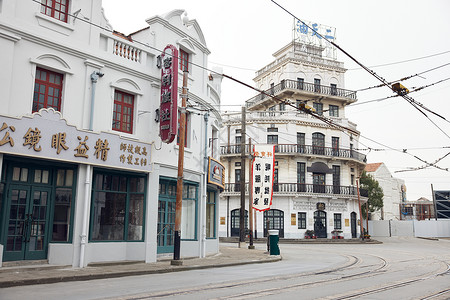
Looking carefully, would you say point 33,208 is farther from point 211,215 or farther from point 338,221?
point 338,221

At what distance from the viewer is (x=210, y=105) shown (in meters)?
19.9

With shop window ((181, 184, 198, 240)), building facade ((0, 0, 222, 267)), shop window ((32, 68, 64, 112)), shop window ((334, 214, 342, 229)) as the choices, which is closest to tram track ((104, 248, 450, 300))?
building facade ((0, 0, 222, 267))

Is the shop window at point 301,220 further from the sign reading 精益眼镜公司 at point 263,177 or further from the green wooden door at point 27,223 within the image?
Answer: the green wooden door at point 27,223

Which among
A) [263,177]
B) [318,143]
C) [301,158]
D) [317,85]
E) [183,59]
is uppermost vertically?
[317,85]

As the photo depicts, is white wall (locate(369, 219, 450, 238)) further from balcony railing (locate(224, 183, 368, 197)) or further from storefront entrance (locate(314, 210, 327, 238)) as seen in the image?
A: storefront entrance (locate(314, 210, 327, 238))

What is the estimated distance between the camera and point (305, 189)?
4328 cm

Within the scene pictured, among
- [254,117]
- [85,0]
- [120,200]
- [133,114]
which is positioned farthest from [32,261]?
[254,117]

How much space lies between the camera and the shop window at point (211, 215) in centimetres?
2095

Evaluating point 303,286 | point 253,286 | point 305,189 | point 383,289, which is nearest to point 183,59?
point 253,286

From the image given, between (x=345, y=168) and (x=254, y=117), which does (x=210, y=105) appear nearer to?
(x=254, y=117)

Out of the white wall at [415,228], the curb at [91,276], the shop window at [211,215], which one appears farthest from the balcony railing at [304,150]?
the curb at [91,276]

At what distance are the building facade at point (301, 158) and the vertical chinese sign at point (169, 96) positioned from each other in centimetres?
2594

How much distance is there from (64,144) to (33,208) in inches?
86.8

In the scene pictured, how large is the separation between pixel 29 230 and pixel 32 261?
939 mm
